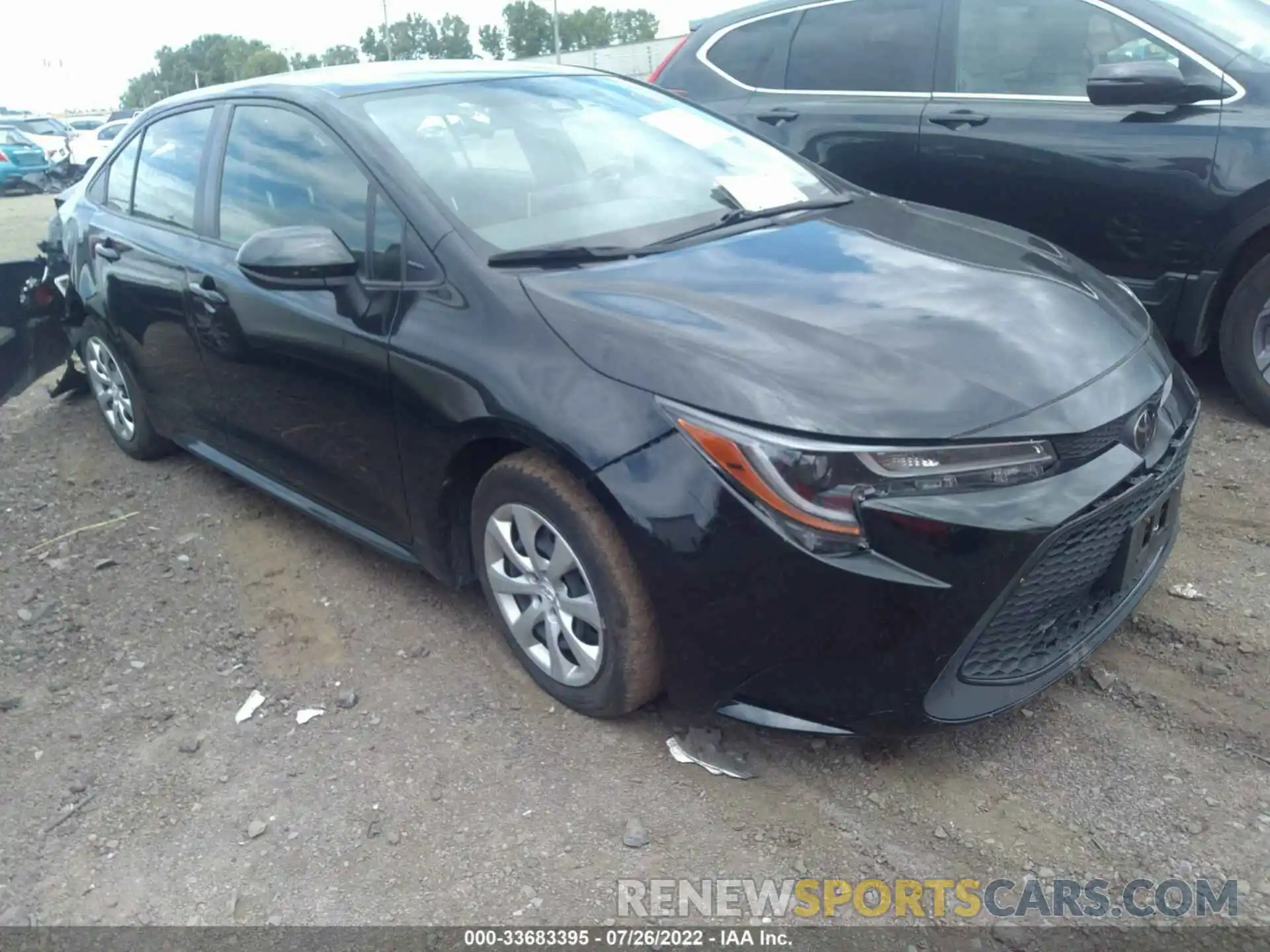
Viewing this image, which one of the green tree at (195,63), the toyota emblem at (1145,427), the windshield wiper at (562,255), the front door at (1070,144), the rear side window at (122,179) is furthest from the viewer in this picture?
the green tree at (195,63)

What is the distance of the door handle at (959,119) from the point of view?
15.0ft

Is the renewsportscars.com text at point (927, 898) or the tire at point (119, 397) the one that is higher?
the tire at point (119, 397)

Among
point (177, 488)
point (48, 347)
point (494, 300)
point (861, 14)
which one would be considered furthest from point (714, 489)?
point (48, 347)

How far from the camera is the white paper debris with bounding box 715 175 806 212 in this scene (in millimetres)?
3277

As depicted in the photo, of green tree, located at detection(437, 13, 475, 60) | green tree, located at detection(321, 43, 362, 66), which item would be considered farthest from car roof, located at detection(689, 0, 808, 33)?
green tree, located at detection(437, 13, 475, 60)

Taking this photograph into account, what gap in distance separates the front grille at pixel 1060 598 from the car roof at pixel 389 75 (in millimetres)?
2419

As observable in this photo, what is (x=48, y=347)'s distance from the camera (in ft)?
19.0

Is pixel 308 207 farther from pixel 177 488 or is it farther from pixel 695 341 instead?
pixel 177 488

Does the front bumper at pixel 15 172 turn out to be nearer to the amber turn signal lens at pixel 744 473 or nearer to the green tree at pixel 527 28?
the amber turn signal lens at pixel 744 473

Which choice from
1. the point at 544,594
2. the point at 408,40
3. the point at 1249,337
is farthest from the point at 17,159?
the point at 408,40

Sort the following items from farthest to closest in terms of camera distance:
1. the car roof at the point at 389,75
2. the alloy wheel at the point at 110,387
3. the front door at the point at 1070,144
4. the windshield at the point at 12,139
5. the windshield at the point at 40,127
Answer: the windshield at the point at 40,127 < the windshield at the point at 12,139 < the alloy wheel at the point at 110,387 < the front door at the point at 1070,144 < the car roof at the point at 389,75

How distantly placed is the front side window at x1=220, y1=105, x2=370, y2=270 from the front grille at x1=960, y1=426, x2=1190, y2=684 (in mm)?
1990

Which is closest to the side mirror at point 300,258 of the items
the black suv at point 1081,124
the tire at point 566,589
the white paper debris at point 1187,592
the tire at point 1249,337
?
the tire at point 566,589

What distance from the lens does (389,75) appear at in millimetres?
3586
